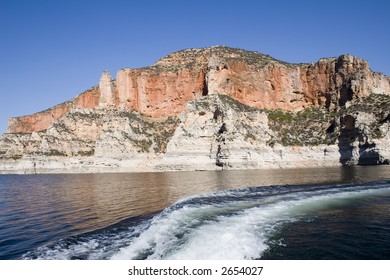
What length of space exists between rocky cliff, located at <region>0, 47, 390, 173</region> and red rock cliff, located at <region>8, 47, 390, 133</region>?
0.32 meters

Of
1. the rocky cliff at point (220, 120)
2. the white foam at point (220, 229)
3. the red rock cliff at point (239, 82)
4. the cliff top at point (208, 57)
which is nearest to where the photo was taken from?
the white foam at point (220, 229)

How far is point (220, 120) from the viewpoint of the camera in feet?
243

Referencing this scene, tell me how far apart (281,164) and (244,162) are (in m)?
8.70

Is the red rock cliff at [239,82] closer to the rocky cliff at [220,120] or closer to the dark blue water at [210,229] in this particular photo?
the rocky cliff at [220,120]

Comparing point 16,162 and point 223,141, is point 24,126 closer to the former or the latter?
point 16,162

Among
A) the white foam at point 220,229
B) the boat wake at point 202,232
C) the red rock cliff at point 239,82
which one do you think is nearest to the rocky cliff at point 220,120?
the red rock cliff at point 239,82

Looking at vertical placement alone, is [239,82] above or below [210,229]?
above

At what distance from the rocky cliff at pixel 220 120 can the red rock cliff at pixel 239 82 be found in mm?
319

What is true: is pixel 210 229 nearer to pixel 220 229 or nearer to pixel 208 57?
pixel 220 229

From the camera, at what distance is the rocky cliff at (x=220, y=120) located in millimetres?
68125

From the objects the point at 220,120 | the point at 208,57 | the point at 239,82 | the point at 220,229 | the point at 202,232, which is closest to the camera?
the point at 202,232

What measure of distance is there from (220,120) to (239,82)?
24.9 meters

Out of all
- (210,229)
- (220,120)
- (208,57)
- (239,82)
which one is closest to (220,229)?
(210,229)
